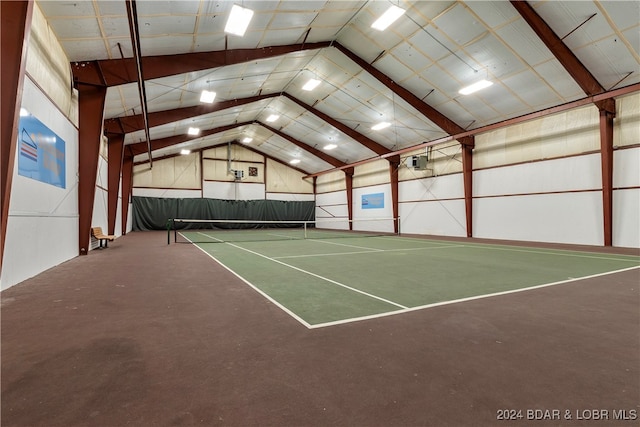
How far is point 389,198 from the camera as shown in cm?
2045

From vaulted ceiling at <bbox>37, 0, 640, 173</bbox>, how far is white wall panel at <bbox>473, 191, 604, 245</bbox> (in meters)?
3.57

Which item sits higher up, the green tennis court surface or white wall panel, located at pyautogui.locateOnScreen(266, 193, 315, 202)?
white wall panel, located at pyautogui.locateOnScreen(266, 193, 315, 202)

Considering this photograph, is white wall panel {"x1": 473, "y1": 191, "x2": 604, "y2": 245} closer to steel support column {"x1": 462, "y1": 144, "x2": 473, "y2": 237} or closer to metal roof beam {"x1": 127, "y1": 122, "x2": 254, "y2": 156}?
steel support column {"x1": 462, "y1": 144, "x2": 473, "y2": 237}

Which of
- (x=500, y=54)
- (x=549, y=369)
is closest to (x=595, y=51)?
(x=500, y=54)

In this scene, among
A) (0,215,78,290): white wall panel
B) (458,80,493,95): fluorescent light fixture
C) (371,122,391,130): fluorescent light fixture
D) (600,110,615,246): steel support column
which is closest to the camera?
(0,215,78,290): white wall panel

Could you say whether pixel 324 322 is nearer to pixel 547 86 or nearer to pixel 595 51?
pixel 595 51

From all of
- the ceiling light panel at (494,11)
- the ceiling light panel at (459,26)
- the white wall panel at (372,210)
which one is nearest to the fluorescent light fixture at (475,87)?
the ceiling light panel at (459,26)

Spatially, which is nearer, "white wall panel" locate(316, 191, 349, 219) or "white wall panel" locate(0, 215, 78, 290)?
"white wall panel" locate(0, 215, 78, 290)

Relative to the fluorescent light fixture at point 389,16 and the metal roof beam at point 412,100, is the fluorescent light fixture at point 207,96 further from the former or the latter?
the fluorescent light fixture at point 389,16

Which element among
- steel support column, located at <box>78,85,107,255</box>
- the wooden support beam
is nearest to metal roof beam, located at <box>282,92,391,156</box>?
the wooden support beam

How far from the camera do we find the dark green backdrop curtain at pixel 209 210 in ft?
75.3

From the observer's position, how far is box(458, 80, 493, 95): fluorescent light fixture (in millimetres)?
11031

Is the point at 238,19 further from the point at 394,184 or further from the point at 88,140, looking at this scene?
the point at 394,184

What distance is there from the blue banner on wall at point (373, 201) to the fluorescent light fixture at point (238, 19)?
48.8ft
